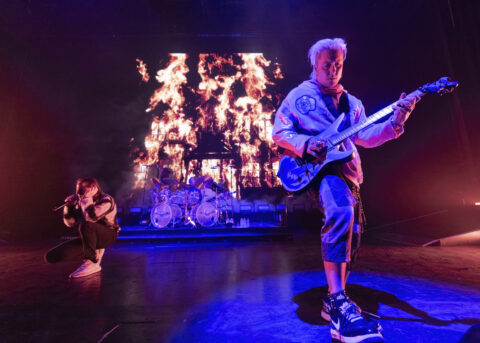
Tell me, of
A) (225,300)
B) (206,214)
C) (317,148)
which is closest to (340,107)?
(317,148)

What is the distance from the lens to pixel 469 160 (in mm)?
6496

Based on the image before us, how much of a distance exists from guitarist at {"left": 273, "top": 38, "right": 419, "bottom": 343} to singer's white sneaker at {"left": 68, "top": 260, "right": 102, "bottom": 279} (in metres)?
2.92

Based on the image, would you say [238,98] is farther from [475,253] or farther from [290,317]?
[290,317]

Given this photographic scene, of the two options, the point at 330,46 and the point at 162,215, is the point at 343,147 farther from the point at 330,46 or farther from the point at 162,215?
the point at 162,215

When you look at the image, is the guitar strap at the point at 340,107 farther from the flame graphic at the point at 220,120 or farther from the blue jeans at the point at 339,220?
the flame graphic at the point at 220,120

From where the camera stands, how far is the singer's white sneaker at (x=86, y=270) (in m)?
2.98

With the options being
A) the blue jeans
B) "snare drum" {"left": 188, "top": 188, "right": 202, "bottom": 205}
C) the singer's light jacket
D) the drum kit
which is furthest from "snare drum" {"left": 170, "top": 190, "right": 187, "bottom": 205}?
the blue jeans

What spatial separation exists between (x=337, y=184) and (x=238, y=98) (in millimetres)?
8908

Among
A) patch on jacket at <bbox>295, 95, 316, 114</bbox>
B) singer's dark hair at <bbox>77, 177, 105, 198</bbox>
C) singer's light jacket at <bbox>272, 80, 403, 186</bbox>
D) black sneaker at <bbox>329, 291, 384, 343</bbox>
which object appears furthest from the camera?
singer's dark hair at <bbox>77, 177, 105, 198</bbox>

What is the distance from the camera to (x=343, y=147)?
1.78m

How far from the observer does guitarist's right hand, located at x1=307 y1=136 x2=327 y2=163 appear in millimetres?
1614

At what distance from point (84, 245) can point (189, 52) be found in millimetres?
9041

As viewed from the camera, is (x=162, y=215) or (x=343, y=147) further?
(x=162, y=215)

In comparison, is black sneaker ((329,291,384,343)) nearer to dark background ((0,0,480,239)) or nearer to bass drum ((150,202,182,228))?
bass drum ((150,202,182,228))
